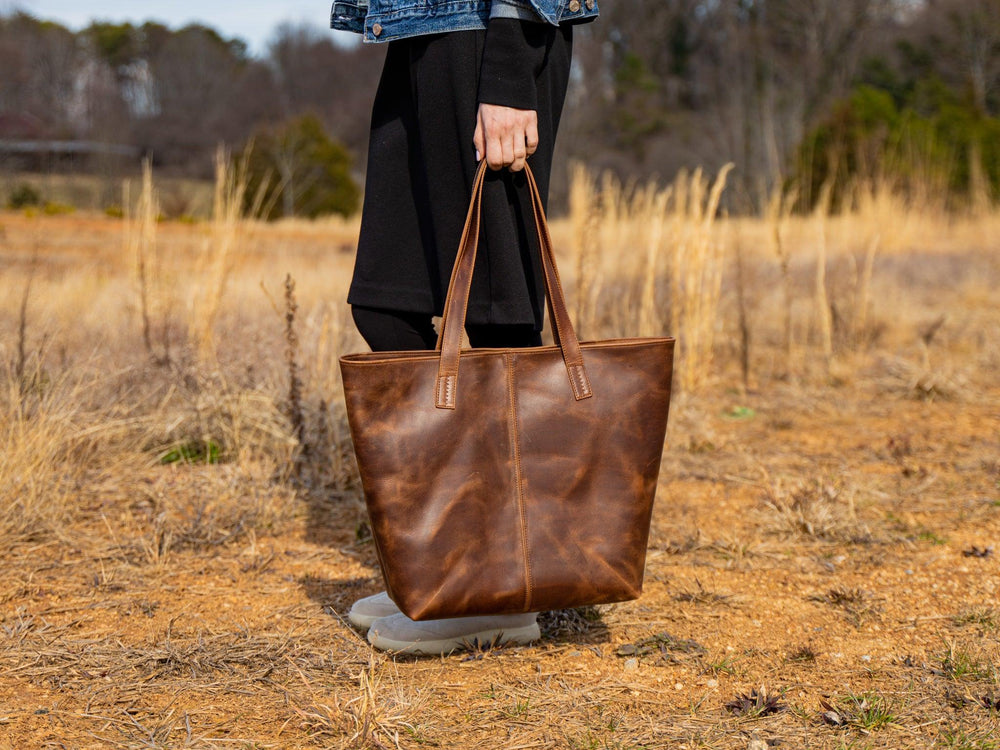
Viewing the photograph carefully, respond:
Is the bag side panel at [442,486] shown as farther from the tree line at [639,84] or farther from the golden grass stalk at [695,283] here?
the tree line at [639,84]

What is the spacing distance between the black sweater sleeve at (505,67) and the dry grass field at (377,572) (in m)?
0.99

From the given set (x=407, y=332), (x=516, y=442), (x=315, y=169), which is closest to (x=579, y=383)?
(x=516, y=442)

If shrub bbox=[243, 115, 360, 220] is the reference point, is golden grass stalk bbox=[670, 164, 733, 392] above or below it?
below

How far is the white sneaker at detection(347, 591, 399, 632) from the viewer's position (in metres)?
1.85

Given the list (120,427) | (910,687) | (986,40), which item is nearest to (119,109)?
(986,40)

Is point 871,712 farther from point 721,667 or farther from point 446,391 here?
point 446,391

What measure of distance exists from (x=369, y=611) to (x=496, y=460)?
549mm

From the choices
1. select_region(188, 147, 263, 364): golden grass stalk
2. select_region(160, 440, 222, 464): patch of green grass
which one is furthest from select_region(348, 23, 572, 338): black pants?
select_region(188, 147, 263, 364): golden grass stalk

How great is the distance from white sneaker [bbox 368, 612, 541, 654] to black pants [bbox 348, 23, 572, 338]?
0.56 m

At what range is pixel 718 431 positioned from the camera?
3695 mm

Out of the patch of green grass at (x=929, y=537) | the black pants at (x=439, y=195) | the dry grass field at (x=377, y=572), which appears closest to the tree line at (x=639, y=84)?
the dry grass field at (x=377, y=572)

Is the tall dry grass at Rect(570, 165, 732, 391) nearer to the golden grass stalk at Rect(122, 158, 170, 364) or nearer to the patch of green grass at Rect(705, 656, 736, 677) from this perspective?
the golden grass stalk at Rect(122, 158, 170, 364)

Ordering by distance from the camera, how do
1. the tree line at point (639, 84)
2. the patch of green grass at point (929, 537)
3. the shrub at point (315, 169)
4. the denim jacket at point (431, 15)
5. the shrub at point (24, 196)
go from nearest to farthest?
the denim jacket at point (431, 15)
the patch of green grass at point (929, 537)
the shrub at point (315, 169)
the shrub at point (24, 196)
the tree line at point (639, 84)

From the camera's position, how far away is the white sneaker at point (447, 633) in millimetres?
1749
